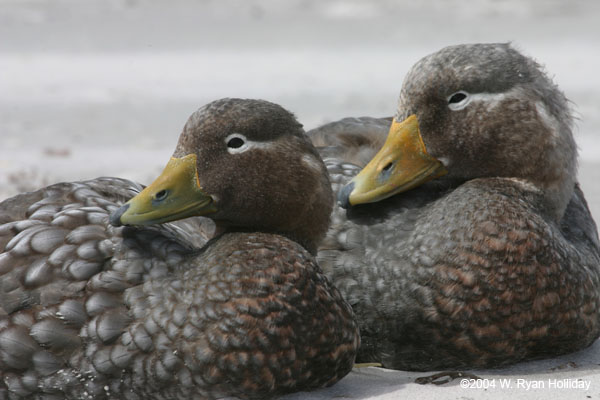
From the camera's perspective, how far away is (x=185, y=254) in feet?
13.3

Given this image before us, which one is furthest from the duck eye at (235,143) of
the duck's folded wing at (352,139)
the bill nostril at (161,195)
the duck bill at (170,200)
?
the duck's folded wing at (352,139)

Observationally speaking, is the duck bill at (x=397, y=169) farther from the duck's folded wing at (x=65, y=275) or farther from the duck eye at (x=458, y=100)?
the duck's folded wing at (x=65, y=275)

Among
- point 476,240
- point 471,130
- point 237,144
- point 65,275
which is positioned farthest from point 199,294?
point 471,130

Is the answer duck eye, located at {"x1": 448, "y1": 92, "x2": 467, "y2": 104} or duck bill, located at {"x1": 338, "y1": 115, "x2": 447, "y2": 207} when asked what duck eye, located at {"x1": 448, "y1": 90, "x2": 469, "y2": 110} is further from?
duck bill, located at {"x1": 338, "y1": 115, "x2": 447, "y2": 207}

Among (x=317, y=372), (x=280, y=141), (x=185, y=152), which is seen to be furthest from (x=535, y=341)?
(x=185, y=152)

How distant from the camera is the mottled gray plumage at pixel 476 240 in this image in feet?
14.0

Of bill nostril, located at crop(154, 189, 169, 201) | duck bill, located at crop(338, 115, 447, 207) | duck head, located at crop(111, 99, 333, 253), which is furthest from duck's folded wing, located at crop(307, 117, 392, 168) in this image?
bill nostril, located at crop(154, 189, 169, 201)

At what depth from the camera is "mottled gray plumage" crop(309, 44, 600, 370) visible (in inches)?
167

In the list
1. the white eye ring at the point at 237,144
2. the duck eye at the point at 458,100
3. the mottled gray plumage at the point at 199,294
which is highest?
the duck eye at the point at 458,100

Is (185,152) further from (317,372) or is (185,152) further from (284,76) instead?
(284,76)

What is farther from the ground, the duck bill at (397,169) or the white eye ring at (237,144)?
the white eye ring at (237,144)

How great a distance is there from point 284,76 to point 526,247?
8180mm

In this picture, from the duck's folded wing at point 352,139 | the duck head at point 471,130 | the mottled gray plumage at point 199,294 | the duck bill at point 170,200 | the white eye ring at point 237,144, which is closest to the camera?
the mottled gray plumage at point 199,294

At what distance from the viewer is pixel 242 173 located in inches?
159
